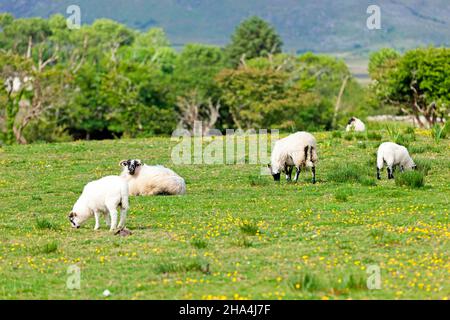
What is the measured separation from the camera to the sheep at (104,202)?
15.5 m

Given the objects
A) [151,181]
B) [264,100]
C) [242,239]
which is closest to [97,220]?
[242,239]

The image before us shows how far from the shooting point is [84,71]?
83.4 m

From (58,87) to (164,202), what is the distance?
5440 centimetres

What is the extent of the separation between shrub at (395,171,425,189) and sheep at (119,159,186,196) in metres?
5.13

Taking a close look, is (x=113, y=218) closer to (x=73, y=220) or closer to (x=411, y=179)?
(x=73, y=220)

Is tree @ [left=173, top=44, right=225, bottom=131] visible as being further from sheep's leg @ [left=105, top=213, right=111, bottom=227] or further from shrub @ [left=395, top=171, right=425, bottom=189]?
sheep's leg @ [left=105, top=213, right=111, bottom=227]

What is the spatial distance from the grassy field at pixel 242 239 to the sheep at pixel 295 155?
0.47 meters

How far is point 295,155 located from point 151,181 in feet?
12.7

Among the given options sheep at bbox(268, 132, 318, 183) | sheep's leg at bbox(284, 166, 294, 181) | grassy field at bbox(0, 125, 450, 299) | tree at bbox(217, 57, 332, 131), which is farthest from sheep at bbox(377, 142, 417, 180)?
tree at bbox(217, 57, 332, 131)

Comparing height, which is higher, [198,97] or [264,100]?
[198,97]

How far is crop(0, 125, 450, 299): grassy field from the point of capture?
11.2 metres

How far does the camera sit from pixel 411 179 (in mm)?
19797

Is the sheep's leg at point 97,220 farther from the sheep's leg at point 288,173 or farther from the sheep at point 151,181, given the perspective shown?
the sheep's leg at point 288,173

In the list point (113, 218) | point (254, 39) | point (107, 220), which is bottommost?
point (107, 220)
